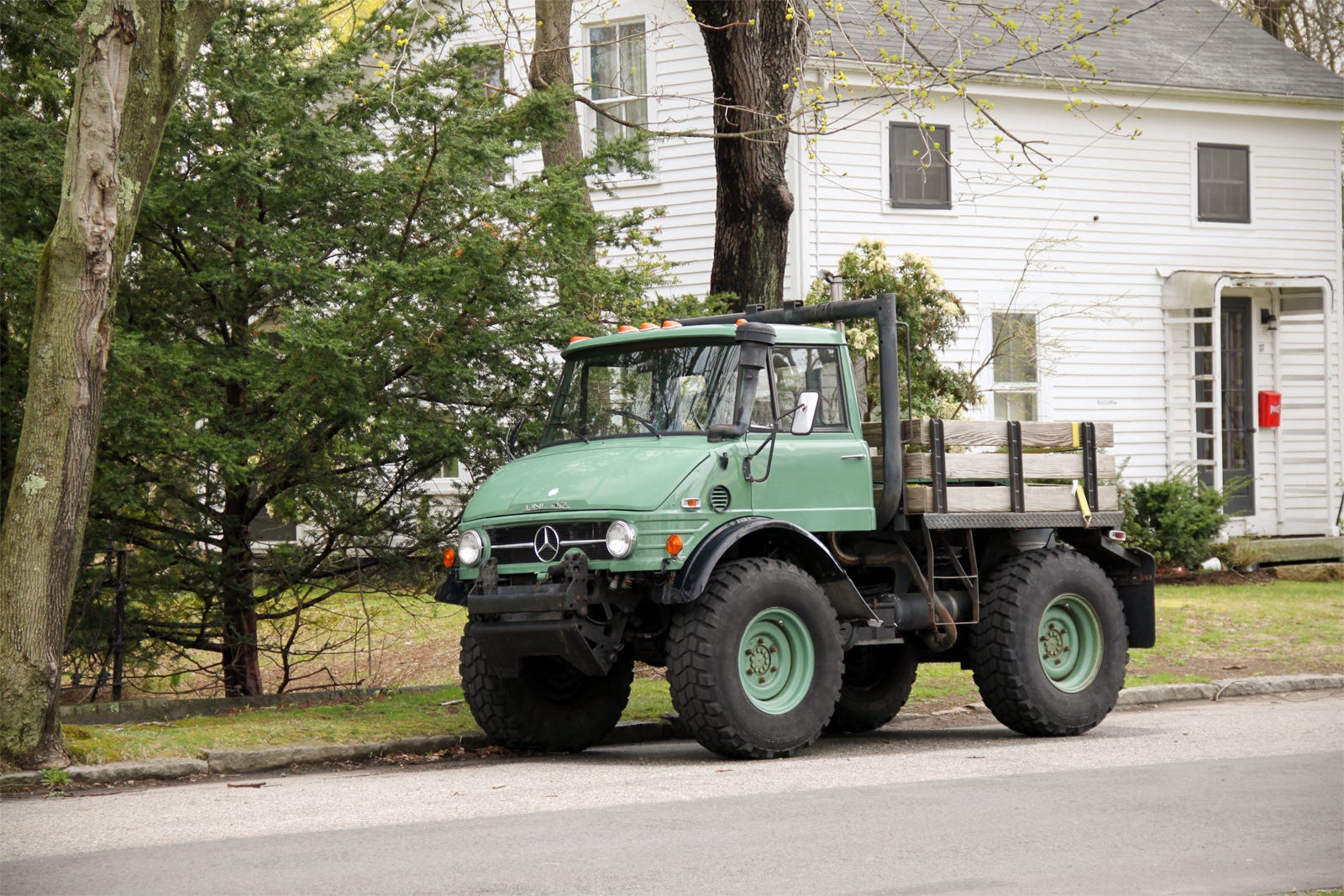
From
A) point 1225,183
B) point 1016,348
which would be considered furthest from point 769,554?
point 1225,183

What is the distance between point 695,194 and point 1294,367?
34.1 ft

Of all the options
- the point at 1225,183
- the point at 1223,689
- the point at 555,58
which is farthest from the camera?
the point at 1225,183

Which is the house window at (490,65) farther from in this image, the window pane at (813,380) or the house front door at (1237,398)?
the house front door at (1237,398)

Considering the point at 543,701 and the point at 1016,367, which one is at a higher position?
the point at 1016,367

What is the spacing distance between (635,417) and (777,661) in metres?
1.84

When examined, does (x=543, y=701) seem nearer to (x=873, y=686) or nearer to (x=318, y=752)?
(x=318, y=752)

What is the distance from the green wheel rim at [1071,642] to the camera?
11648 millimetres

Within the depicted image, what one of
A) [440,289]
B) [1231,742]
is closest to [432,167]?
[440,289]

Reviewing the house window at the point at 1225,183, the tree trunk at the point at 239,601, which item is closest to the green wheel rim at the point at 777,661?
the tree trunk at the point at 239,601

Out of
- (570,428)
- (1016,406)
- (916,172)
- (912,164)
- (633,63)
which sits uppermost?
(633,63)

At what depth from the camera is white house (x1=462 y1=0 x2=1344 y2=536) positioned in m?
22.4

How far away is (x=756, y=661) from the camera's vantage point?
33.0ft

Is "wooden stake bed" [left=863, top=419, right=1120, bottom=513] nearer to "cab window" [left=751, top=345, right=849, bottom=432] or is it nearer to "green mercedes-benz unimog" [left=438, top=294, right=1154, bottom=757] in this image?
"green mercedes-benz unimog" [left=438, top=294, right=1154, bottom=757]

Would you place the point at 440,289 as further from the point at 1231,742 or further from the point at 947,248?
the point at 947,248
